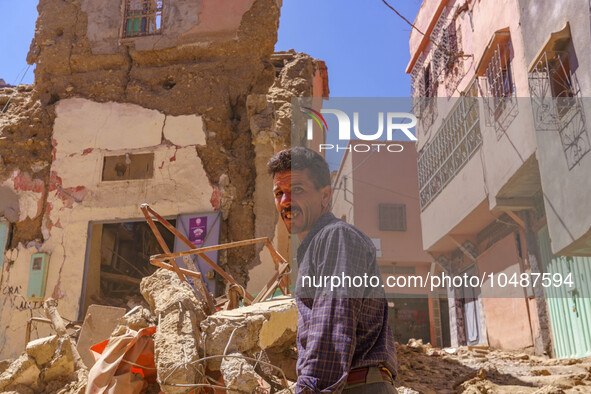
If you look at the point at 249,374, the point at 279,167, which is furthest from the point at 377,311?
the point at 249,374

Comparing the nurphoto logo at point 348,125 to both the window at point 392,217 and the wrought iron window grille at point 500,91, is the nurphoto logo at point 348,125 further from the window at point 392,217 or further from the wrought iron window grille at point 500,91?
the window at point 392,217

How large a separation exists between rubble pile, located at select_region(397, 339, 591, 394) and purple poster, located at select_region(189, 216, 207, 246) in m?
3.74

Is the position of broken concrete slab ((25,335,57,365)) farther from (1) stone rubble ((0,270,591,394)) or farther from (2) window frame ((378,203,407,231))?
(2) window frame ((378,203,407,231))

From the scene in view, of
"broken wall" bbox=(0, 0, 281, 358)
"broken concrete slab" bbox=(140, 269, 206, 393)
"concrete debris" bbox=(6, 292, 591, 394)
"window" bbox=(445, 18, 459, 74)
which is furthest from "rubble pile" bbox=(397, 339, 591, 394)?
"window" bbox=(445, 18, 459, 74)

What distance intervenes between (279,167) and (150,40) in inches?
367

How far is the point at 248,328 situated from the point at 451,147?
11.2 m

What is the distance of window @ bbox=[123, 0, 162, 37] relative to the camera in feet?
37.0

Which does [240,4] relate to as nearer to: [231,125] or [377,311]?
[231,125]

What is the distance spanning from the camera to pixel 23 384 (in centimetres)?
520

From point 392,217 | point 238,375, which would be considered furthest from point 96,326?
point 392,217

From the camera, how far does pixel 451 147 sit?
14.5 meters

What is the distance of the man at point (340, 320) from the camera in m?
1.88

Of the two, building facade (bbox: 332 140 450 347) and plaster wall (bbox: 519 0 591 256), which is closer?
plaster wall (bbox: 519 0 591 256)

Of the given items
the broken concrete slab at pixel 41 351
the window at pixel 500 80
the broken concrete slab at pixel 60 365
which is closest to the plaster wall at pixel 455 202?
the window at pixel 500 80
